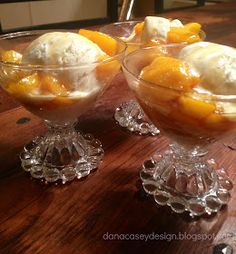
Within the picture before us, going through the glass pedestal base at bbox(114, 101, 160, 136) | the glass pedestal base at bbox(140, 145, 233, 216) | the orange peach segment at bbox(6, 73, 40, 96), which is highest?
the orange peach segment at bbox(6, 73, 40, 96)

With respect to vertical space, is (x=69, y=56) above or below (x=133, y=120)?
above

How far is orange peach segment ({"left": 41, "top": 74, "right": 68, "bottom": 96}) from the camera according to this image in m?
0.48

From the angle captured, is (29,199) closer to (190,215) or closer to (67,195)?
(67,195)

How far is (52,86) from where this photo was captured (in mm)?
484

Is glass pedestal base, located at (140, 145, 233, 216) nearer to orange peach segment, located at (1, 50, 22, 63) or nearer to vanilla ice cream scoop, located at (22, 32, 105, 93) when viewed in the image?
vanilla ice cream scoop, located at (22, 32, 105, 93)

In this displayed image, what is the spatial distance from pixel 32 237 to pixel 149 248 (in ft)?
0.47

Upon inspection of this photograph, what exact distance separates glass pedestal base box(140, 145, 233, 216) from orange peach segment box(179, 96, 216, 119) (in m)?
0.14

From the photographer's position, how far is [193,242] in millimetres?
410

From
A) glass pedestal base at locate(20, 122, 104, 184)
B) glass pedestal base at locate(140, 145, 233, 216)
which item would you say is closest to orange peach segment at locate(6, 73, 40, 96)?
glass pedestal base at locate(20, 122, 104, 184)

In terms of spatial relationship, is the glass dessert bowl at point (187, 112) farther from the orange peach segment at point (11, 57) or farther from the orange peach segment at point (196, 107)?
the orange peach segment at point (11, 57)

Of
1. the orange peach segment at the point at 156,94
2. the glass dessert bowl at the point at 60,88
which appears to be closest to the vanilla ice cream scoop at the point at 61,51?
the glass dessert bowl at the point at 60,88

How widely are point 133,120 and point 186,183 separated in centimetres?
22

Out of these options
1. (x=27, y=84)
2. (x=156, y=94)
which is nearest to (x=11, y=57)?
(x=27, y=84)

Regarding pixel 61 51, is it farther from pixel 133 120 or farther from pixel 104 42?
pixel 133 120
